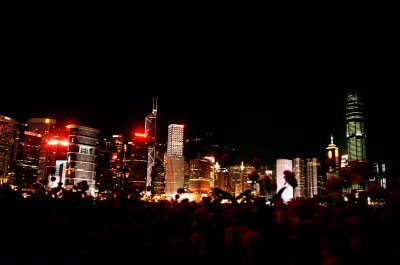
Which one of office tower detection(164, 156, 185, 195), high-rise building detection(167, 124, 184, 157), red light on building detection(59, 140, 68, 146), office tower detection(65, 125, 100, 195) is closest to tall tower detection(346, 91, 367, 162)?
office tower detection(164, 156, 185, 195)

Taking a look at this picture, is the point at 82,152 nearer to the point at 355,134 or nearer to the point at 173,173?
the point at 173,173

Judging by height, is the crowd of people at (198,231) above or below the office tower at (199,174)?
below

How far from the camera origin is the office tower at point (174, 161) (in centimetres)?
11281

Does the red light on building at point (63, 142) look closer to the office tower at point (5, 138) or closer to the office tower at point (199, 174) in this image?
the office tower at point (5, 138)

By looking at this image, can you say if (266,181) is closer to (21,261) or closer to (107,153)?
(21,261)

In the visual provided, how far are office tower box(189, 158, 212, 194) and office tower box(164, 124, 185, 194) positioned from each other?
15.8 feet

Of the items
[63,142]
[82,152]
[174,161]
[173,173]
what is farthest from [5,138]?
[174,161]

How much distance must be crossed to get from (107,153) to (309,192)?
182ft

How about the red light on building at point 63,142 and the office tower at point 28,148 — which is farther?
the red light on building at point 63,142

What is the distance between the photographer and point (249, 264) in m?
2.05

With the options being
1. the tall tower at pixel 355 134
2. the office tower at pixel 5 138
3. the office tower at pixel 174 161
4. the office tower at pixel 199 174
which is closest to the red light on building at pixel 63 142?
the office tower at pixel 5 138

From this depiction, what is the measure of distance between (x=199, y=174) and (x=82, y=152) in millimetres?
32831

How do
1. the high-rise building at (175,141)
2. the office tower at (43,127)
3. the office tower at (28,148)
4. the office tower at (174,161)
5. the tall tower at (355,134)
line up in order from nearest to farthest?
the office tower at (28,148)
the tall tower at (355,134)
the office tower at (43,127)
the office tower at (174,161)
the high-rise building at (175,141)

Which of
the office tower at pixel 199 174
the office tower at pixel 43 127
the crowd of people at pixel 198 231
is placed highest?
the office tower at pixel 43 127
